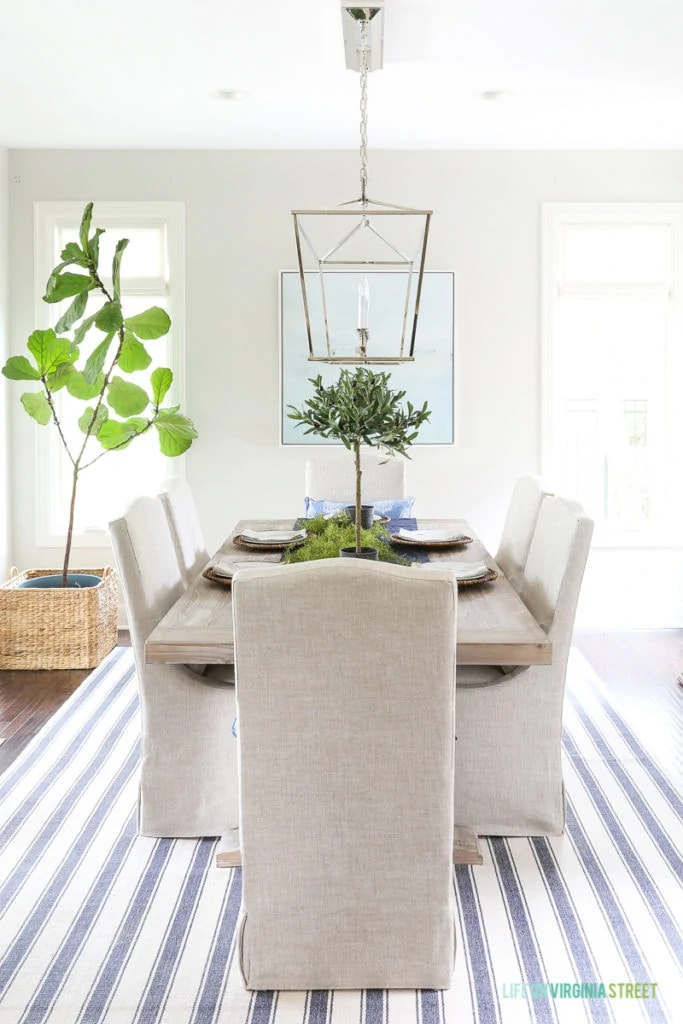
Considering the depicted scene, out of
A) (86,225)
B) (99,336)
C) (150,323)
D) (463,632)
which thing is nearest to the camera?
(463,632)

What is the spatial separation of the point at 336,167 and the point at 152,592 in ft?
10.2

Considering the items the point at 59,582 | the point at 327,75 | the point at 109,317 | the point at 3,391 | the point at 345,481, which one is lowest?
the point at 59,582

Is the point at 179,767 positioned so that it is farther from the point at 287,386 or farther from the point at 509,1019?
the point at 287,386

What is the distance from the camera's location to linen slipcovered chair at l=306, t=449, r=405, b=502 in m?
4.26

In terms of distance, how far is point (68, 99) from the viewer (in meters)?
4.00

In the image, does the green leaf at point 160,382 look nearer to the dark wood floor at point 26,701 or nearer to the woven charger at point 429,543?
the dark wood floor at point 26,701

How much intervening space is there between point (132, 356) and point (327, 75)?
157cm

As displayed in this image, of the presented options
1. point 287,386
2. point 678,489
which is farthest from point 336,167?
point 678,489

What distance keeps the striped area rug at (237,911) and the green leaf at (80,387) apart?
197cm

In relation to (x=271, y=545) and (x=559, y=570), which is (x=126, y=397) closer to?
(x=271, y=545)

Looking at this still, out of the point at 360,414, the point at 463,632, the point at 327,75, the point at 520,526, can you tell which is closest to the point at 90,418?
the point at 327,75

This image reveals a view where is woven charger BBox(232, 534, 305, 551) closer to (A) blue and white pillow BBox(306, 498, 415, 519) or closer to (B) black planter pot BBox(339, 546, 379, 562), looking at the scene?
(B) black planter pot BBox(339, 546, 379, 562)

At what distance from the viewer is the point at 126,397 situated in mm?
4422

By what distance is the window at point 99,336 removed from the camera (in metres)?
4.81
